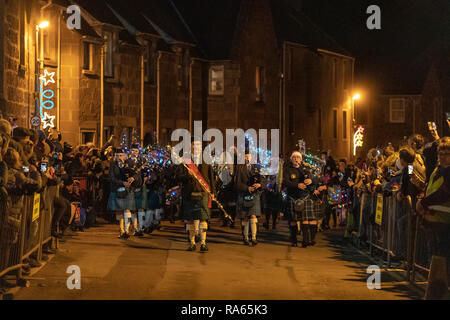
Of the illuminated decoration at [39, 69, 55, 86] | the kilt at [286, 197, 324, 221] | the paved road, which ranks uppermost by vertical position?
the illuminated decoration at [39, 69, 55, 86]

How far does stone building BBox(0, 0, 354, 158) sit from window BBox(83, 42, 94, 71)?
4 cm

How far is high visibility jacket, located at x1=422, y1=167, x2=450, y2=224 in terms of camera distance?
11188 millimetres

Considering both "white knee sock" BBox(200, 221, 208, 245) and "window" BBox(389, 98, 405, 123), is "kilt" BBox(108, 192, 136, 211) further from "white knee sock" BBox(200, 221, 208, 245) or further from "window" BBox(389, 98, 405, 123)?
"window" BBox(389, 98, 405, 123)

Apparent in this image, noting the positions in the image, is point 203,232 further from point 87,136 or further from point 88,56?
point 88,56

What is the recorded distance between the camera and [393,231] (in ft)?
48.5

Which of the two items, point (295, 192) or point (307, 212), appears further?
point (295, 192)

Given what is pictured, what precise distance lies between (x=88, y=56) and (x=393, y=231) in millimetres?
21424

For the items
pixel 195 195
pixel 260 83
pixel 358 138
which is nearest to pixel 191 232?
pixel 195 195

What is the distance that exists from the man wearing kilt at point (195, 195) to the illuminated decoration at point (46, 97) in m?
14.7

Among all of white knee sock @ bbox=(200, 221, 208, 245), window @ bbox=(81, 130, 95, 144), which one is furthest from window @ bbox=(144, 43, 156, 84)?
white knee sock @ bbox=(200, 221, 208, 245)
